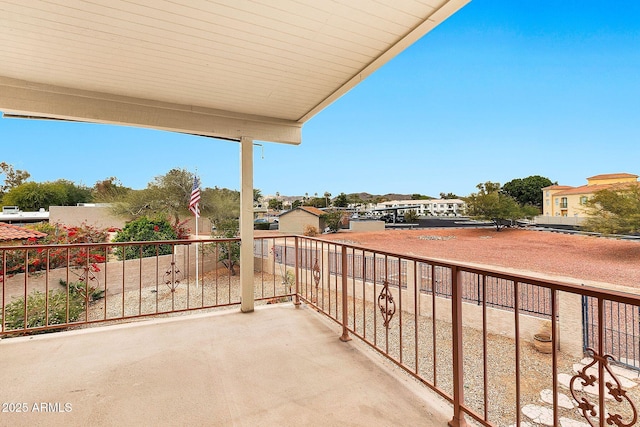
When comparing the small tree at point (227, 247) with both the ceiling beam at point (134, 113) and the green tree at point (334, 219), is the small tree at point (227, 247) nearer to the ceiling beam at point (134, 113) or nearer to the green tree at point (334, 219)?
the ceiling beam at point (134, 113)

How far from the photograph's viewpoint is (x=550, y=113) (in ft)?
64.4

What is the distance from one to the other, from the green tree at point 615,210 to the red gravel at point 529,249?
47.5 inches

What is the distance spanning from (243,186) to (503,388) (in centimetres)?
584

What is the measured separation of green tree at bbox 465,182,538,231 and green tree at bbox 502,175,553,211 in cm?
84

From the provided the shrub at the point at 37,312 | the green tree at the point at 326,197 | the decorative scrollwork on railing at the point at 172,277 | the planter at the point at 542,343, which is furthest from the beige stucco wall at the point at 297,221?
the shrub at the point at 37,312

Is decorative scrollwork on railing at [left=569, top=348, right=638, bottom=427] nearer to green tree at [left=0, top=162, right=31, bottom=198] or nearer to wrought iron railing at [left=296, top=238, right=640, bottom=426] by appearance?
wrought iron railing at [left=296, top=238, right=640, bottom=426]

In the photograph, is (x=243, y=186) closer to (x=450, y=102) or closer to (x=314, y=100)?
(x=314, y=100)

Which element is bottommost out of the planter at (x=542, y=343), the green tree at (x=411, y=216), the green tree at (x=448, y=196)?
the planter at (x=542, y=343)

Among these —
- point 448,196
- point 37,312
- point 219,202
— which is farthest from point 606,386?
point 448,196

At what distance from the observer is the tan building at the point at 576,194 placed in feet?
38.0

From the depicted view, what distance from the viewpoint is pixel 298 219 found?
17547mm

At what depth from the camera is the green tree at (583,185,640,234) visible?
989 centimetres

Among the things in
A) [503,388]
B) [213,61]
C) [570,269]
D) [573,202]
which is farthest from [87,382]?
[573,202]

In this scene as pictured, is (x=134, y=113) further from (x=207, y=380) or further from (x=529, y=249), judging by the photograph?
(x=529, y=249)
